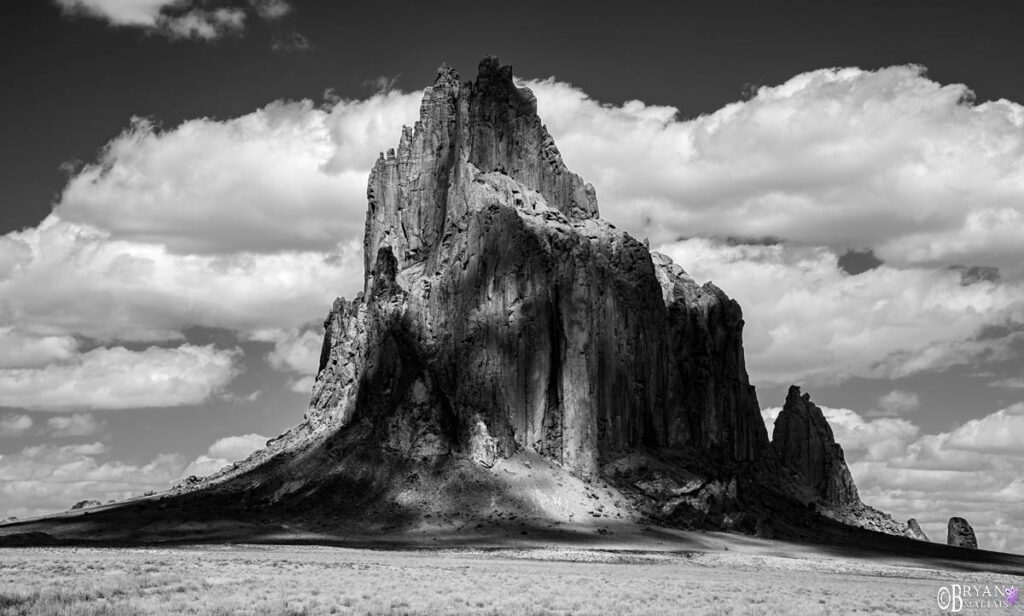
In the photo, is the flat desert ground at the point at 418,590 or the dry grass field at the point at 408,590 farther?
the flat desert ground at the point at 418,590

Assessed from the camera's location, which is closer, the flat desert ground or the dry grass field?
the dry grass field

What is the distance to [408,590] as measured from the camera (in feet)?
241

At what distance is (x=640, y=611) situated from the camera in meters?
64.0

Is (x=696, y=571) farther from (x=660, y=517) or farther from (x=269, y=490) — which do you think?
(x=269, y=490)

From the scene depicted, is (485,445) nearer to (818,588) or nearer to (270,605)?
(818,588)

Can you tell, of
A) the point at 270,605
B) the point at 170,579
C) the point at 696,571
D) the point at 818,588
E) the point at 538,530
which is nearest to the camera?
the point at 270,605

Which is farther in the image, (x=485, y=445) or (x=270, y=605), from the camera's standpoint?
(x=485, y=445)

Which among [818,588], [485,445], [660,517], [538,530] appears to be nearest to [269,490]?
[485,445]

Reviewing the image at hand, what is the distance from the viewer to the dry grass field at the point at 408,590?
61531mm

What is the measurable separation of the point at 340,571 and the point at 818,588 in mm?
35504

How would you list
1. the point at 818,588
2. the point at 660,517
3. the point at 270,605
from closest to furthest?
the point at 270,605, the point at 818,588, the point at 660,517

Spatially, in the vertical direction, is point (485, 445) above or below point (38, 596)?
above

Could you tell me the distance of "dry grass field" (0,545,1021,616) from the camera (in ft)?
202

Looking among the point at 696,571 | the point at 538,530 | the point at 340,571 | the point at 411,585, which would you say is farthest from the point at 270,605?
the point at 538,530
